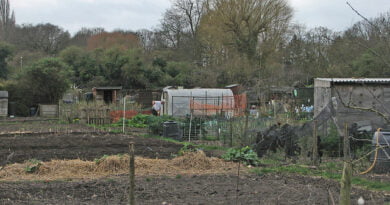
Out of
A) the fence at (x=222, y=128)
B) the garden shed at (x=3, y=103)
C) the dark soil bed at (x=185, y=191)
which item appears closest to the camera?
the dark soil bed at (x=185, y=191)

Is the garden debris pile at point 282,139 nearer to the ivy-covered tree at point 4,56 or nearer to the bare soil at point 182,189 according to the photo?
the bare soil at point 182,189

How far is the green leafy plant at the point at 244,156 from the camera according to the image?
1192cm

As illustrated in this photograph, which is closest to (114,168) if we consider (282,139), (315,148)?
(282,139)

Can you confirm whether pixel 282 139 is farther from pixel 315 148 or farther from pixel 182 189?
pixel 182 189

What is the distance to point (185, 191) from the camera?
27.4 ft

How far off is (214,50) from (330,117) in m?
30.4

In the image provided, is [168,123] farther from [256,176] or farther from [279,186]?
[279,186]

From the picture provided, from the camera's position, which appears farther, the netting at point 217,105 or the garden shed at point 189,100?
the garden shed at point 189,100

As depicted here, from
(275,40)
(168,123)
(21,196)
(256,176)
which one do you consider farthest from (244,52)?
(21,196)

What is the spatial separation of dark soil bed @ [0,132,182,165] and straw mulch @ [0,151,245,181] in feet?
4.92

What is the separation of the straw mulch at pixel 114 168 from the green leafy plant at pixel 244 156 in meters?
0.32

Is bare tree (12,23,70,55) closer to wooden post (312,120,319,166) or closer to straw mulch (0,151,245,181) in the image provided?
straw mulch (0,151,245,181)

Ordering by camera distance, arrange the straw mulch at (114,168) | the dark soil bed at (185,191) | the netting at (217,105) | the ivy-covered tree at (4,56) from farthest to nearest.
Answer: the ivy-covered tree at (4,56)
the netting at (217,105)
the straw mulch at (114,168)
the dark soil bed at (185,191)

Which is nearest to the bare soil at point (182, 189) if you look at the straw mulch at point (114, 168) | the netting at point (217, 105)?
the straw mulch at point (114, 168)
